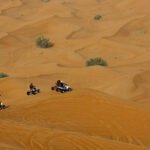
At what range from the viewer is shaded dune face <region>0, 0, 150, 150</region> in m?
11.8

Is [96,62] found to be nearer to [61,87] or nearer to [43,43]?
[43,43]

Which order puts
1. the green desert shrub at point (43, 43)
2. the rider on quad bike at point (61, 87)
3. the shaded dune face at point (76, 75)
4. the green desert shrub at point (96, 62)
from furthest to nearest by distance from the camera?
the green desert shrub at point (43, 43)
the green desert shrub at point (96, 62)
the rider on quad bike at point (61, 87)
the shaded dune face at point (76, 75)

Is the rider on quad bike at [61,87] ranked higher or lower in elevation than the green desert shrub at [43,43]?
lower

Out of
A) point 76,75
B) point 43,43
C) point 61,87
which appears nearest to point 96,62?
point 76,75

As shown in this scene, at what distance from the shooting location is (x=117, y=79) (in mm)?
20438

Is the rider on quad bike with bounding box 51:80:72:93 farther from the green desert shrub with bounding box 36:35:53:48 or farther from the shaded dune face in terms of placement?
the green desert shrub with bounding box 36:35:53:48

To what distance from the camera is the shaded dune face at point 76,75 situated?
1179 centimetres

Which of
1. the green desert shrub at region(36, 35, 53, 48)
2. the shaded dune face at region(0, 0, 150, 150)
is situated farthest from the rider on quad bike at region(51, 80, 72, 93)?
the green desert shrub at region(36, 35, 53, 48)

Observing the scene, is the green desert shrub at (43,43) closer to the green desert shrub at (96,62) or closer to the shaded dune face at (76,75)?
the shaded dune face at (76,75)

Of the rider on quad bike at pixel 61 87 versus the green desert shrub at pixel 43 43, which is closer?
the rider on quad bike at pixel 61 87

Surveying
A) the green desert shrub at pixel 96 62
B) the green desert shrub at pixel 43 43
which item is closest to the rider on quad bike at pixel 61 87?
the green desert shrub at pixel 96 62

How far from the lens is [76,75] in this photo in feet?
73.4

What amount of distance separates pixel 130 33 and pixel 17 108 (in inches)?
748

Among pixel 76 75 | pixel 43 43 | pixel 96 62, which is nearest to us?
pixel 76 75
